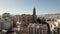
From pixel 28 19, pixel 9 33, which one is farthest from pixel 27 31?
pixel 28 19

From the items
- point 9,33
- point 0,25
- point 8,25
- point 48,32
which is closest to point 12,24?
point 8,25

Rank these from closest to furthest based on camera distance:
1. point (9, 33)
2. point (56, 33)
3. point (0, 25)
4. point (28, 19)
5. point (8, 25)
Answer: point (56, 33), point (9, 33), point (0, 25), point (8, 25), point (28, 19)

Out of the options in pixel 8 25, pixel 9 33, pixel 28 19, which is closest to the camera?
pixel 9 33

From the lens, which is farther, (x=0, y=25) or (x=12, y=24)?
(x=12, y=24)

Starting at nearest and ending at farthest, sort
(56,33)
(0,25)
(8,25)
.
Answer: (56,33) → (0,25) → (8,25)

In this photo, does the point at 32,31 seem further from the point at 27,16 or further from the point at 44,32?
the point at 27,16

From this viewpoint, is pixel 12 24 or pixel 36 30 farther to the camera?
pixel 12 24

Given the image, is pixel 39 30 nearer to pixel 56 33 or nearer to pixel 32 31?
pixel 32 31

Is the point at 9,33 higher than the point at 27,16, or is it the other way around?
the point at 27,16
